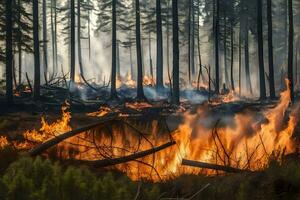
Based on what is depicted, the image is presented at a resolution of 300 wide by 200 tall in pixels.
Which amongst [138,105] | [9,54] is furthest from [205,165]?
[138,105]

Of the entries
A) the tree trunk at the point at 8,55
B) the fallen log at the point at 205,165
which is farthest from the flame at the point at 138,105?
the fallen log at the point at 205,165

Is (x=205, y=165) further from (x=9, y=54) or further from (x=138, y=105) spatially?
(x=138, y=105)

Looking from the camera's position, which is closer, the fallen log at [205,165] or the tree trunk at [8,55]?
the fallen log at [205,165]

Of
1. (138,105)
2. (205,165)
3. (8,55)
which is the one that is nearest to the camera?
(205,165)

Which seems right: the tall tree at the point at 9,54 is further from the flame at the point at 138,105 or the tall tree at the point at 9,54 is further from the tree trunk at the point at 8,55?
the flame at the point at 138,105

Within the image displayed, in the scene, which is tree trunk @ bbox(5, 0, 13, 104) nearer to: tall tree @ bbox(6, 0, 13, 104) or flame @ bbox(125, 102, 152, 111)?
tall tree @ bbox(6, 0, 13, 104)

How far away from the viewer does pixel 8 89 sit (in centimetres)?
2042

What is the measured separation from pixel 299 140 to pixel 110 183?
395 cm

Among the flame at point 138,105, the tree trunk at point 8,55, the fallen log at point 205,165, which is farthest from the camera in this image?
the flame at point 138,105

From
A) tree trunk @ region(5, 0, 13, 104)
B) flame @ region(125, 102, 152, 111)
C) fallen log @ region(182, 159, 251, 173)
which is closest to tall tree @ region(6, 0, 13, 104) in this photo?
tree trunk @ region(5, 0, 13, 104)

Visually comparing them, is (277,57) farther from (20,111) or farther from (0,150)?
(0,150)

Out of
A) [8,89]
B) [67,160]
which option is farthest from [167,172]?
[8,89]

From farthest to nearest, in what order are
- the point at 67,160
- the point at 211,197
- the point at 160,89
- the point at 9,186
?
the point at 160,89 → the point at 67,160 → the point at 211,197 → the point at 9,186

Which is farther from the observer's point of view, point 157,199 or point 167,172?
point 167,172
